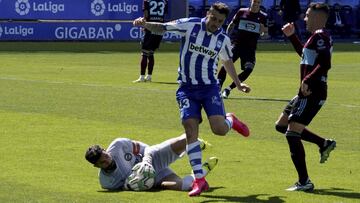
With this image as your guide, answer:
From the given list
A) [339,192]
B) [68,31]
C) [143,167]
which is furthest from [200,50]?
[68,31]

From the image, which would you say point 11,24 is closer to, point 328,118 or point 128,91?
point 128,91

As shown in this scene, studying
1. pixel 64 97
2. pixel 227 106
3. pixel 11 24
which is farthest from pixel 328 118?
pixel 11 24

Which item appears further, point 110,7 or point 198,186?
point 110,7

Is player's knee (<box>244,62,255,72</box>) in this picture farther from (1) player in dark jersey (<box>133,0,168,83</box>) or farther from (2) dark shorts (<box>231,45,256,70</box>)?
(1) player in dark jersey (<box>133,0,168,83</box>)

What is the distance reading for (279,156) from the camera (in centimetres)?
1445

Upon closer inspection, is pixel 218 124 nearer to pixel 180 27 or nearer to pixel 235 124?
pixel 235 124

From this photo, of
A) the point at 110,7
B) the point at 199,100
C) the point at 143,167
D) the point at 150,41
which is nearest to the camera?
the point at 143,167

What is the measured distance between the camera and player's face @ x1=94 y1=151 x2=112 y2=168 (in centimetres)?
1141

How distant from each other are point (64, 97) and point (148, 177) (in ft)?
35.1

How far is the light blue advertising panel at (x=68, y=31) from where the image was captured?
136ft

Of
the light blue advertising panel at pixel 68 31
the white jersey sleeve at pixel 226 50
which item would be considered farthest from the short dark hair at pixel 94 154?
the light blue advertising panel at pixel 68 31

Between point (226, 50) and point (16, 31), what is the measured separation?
29886 mm

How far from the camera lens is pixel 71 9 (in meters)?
42.1

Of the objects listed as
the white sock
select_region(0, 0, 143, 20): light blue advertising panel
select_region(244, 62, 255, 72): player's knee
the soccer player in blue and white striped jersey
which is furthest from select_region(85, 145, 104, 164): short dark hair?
select_region(0, 0, 143, 20): light blue advertising panel
